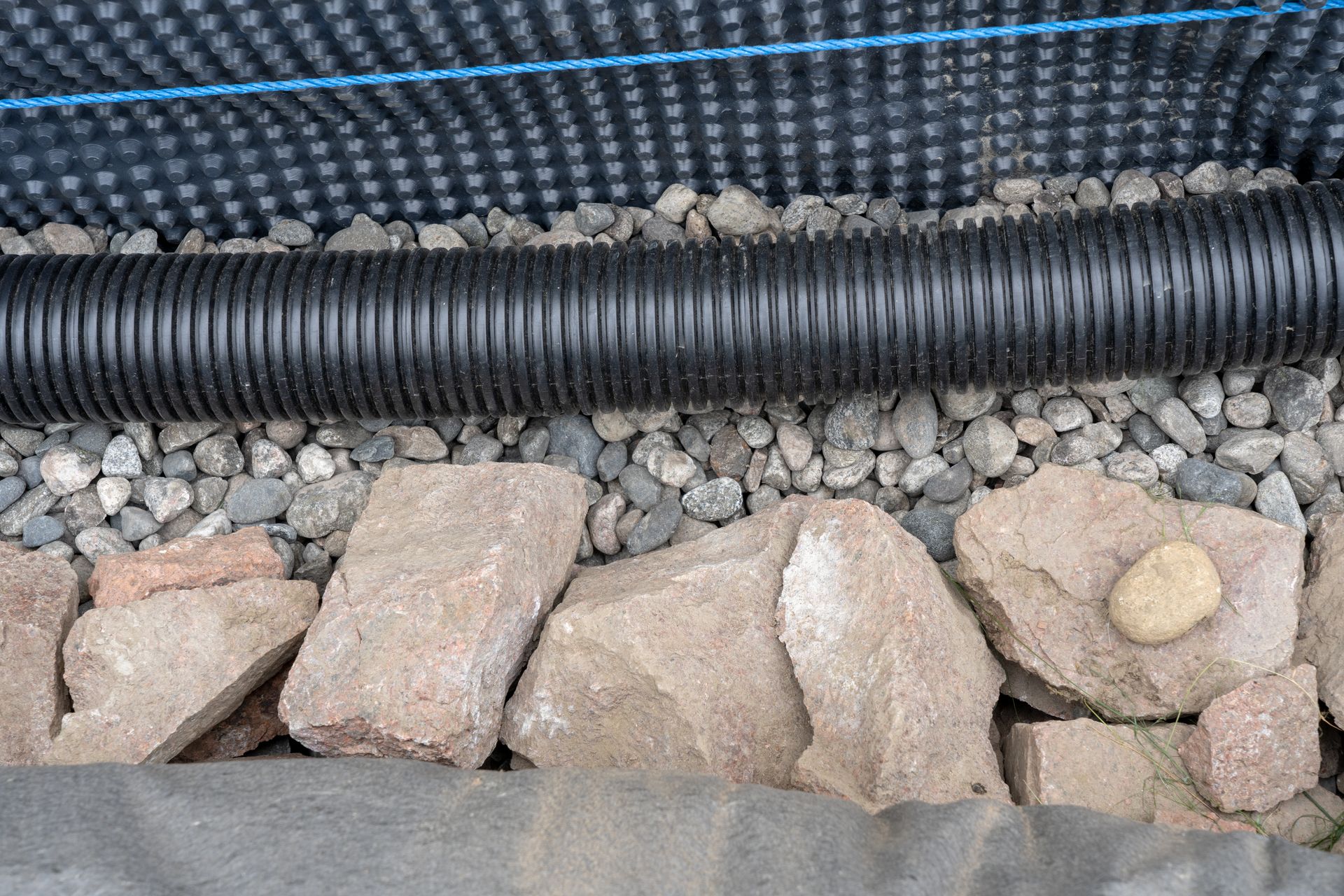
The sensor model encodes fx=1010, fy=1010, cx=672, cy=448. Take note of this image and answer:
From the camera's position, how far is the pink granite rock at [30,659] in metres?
2.74

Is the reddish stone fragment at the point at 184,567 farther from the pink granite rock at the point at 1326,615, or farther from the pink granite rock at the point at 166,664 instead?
the pink granite rock at the point at 1326,615

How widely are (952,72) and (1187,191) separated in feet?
3.00

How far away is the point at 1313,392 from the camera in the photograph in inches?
121

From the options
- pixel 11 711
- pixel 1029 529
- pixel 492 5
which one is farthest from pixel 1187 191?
pixel 11 711

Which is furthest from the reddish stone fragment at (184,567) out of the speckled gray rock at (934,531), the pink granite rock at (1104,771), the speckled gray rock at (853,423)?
the pink granite rock at (1104,771)

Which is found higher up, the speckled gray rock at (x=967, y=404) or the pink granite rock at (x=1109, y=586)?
the speckled gray rock at (x=967, y=404)

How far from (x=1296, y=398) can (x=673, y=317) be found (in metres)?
1.92

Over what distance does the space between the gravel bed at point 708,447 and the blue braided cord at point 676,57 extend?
1.74 ft

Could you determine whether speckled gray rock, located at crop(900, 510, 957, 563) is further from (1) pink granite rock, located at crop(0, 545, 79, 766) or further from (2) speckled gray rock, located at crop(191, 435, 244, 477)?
(1) pink granite rock, located at crop(0, 545, 79, 766)

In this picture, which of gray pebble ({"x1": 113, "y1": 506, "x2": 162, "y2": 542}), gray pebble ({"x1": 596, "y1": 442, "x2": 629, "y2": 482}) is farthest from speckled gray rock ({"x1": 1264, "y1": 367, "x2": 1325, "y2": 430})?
gray pebble ({"x1": 113, "y1": 506, "x2": 162, "y2": 542})

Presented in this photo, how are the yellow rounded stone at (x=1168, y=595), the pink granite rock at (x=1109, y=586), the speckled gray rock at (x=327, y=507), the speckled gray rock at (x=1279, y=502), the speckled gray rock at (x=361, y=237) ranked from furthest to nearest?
the speckled gray rock at (x=361, y=237) → the speckled gray rock at (x=327, y=507) → the speckled gray rock at (x=1279, y=502) → the pink granite rock at (x=1109, y=586) → the yellow rounded stone at (x=1168, y=595)

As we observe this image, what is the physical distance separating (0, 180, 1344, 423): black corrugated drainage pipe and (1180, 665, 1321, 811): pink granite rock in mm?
981

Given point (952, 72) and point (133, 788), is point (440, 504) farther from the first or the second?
point (952, 72)

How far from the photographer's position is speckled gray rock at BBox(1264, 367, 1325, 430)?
307cm
